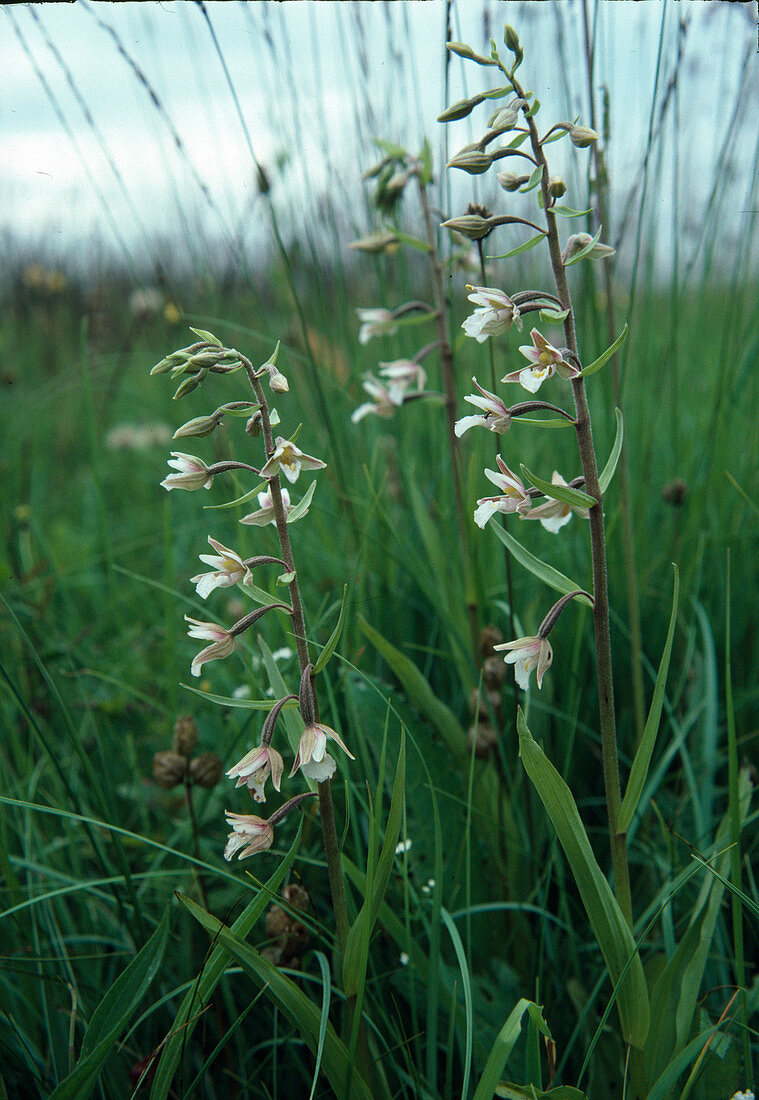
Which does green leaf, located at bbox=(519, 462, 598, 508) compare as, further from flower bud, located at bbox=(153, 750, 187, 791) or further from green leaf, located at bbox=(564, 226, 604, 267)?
flower bud, located at bbox=(153, 750, 187, 791)

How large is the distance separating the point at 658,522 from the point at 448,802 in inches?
53.6

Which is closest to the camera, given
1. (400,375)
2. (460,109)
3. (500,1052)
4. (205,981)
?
(500,1052)

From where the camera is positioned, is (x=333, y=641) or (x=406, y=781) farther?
(x=406, y=781)

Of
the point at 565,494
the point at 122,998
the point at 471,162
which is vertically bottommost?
the point at 122,998

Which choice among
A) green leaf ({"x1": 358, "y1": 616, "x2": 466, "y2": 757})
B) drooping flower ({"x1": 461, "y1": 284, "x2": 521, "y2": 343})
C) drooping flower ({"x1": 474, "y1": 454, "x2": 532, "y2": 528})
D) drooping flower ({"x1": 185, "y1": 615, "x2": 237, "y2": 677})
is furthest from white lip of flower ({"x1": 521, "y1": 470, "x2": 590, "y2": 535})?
drooping flower ({"x1": 185, "y1": 615, "x2": 237, "y2": 677})

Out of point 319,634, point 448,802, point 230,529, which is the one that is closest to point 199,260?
point 230,529

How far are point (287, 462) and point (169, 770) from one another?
27.4 inches

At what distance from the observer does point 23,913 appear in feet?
4.41

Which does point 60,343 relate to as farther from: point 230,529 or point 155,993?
point 155,993

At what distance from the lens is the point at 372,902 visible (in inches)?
38.0

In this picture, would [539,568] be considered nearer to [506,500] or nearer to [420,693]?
[506,500]

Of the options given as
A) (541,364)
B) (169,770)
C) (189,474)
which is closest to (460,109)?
(541,364)

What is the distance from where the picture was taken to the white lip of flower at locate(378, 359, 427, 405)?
5.84ft

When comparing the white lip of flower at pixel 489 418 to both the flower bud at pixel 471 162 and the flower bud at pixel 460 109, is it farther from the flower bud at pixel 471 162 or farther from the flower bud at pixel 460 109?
the flower bud at pixel 460 109
